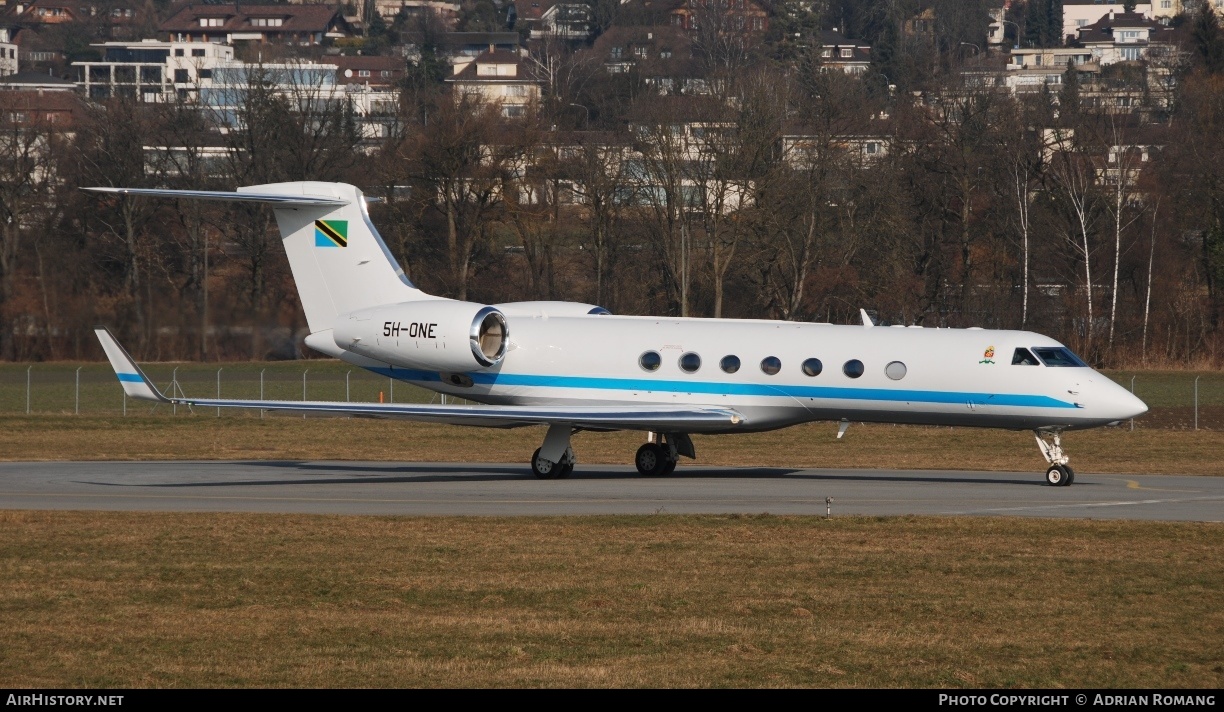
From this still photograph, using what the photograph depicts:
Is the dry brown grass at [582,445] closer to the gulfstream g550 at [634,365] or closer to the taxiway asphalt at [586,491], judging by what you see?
the taxiway asphalt at [586,491]

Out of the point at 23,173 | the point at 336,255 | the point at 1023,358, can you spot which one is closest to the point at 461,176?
the point at 23,173

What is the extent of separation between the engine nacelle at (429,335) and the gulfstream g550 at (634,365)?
1.0 inches

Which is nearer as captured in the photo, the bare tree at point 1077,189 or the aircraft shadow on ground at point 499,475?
the aircraft shadow on ground at point 499,475

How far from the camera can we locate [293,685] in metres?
11.0

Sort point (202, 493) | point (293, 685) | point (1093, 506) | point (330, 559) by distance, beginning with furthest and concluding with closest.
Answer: point (202, 493) < point (1093, 506) < point (330, 559) < point (293, 685)

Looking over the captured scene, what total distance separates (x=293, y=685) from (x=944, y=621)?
18.3ft

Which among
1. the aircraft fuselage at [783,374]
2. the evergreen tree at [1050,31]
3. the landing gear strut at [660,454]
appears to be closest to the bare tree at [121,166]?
the aircraft fuselage at [783,374]

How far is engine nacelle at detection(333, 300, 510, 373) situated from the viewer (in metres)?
25.8

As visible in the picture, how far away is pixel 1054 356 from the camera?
79.9 feet

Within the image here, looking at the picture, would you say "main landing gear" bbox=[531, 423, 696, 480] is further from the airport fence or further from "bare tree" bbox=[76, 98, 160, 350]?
"bare tree" bbox=[76, 98, 160, 350]

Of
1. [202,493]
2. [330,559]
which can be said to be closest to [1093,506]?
[330,559]

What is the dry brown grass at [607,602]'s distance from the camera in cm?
1149

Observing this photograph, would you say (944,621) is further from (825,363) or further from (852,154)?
(852,154)

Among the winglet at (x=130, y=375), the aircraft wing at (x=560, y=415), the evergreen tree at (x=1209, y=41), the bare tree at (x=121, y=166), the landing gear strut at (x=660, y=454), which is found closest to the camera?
the winglet at (x=130, y=375)
